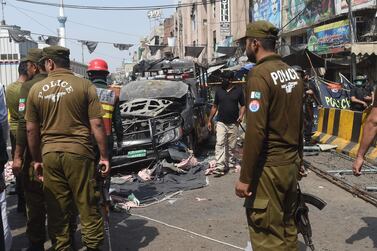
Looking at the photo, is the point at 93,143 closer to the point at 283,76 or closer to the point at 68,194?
the point at 68,194

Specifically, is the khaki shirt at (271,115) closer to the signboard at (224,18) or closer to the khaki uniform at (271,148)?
the khaki uniform at (271,148)

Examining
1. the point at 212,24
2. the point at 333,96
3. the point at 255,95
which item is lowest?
the point at 333,96

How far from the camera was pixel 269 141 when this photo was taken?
3.27 metres

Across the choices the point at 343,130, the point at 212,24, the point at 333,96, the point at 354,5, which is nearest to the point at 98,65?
the point at 343,130

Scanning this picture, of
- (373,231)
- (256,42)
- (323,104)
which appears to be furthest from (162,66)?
(256,42)

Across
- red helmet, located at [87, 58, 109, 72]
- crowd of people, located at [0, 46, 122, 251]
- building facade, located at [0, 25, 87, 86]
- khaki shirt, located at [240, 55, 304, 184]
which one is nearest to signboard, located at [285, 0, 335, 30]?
building facade, located at [0, 25, 87, 86]

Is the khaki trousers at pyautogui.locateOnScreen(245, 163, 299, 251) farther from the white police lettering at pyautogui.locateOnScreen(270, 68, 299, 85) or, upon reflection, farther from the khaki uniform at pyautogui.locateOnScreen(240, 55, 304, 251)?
the white police lettering at pyautogui.locateOnScreen(270, 68, 299, 85)

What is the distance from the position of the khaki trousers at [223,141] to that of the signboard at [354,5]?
863cm

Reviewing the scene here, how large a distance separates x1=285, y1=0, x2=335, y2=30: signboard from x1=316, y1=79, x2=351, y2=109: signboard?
5.22 meters

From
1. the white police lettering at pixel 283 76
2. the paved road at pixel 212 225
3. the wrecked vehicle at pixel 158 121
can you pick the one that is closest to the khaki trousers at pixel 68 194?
the paved road at pixel 212 225

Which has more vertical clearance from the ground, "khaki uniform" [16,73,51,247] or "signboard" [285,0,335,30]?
"signboard" [285,0,335,30]

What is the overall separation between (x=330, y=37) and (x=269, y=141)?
14.9 meters

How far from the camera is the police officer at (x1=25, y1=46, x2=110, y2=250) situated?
12.9 feet

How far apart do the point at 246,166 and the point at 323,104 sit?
10615mm
